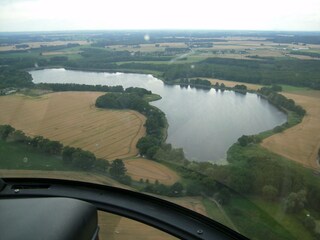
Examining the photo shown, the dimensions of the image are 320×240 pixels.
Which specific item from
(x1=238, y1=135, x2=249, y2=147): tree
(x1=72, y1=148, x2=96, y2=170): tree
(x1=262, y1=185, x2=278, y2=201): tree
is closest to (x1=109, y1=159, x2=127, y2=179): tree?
(x1=72, y1=148, x2=96, y2=170): tree

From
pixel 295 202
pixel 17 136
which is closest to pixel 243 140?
pixel 295 202

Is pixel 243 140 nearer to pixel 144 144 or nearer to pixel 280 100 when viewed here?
pixel 144 144

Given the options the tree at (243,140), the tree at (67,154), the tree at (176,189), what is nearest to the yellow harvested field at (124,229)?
the tree at (176,189)

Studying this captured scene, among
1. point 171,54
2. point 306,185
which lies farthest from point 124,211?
point 171,54

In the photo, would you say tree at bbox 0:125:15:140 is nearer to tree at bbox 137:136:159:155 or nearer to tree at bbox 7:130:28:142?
tree at bbox 7:130:28:142

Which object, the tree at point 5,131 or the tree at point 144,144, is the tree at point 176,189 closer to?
the tree at point 144,144

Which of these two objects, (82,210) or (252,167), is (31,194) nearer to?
(82,210)
